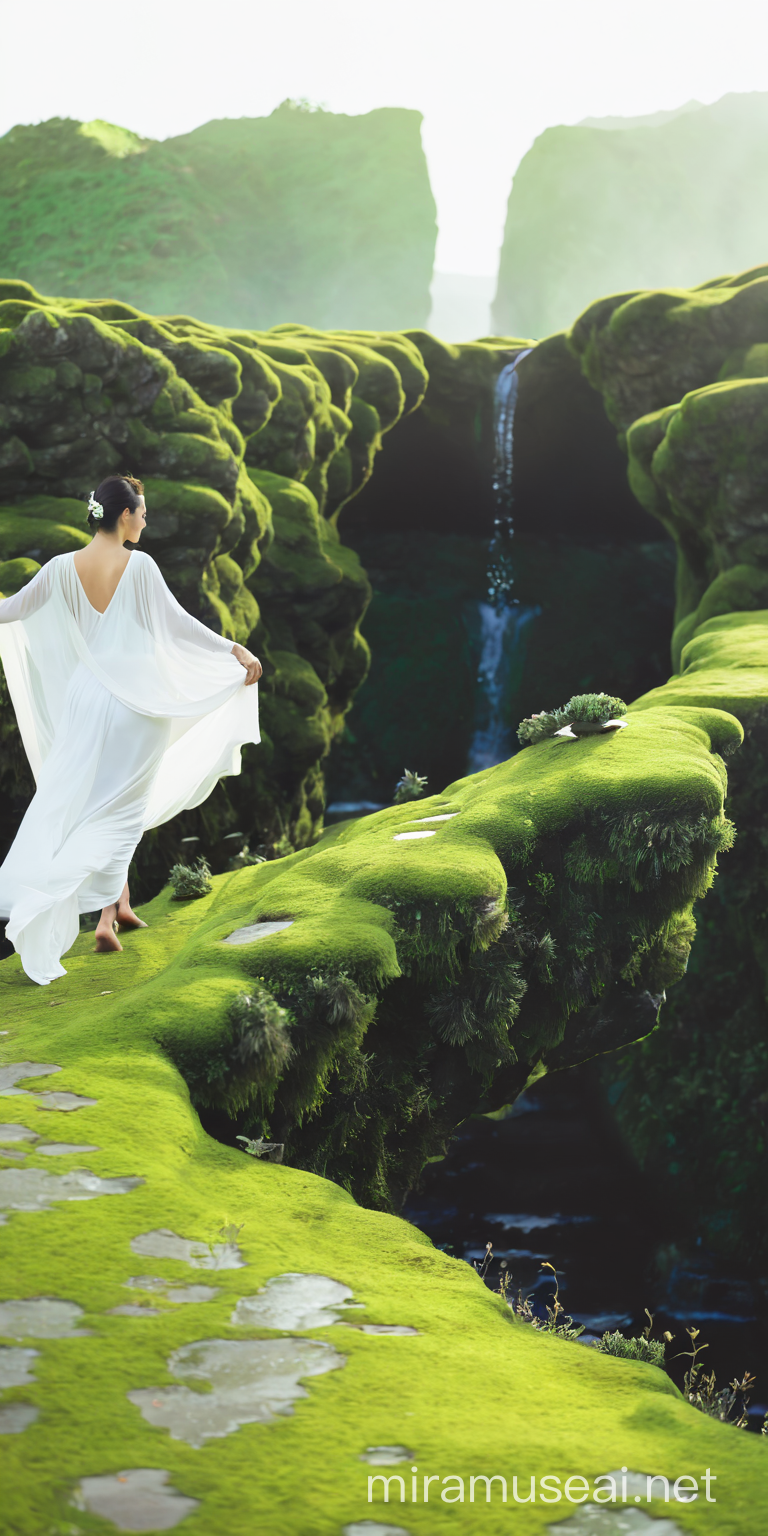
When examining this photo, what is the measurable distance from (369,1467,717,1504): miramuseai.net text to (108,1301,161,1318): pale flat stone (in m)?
0.90

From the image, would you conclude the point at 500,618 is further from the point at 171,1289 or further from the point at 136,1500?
the point at 136,1500

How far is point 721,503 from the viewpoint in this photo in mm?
17984

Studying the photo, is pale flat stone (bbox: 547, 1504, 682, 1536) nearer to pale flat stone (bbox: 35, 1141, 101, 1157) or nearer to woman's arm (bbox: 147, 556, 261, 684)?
pale flat stone (bbox: 35, 1141, 101, 1157)

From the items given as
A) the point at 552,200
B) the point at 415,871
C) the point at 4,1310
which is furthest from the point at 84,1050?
the point at 552,200

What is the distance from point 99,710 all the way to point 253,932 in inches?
85.4

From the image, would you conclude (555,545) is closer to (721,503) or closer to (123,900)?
(721,503)

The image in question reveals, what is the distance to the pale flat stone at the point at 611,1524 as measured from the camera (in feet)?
8.15

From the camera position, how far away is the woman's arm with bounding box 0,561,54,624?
7.51m

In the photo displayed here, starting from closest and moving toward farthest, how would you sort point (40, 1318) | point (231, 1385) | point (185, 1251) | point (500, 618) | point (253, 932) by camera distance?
point (231, 1385), point (40, 1318), point (185, 1251), point (253, 932), point (500, 618)

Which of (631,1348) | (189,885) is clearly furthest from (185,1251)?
(189,885)

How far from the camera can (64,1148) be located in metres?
4.11

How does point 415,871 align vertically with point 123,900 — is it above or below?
above

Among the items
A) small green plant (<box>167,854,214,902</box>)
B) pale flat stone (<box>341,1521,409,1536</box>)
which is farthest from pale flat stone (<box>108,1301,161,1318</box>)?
small green plant (<box>167,854,214,902</box>)

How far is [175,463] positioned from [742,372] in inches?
509
